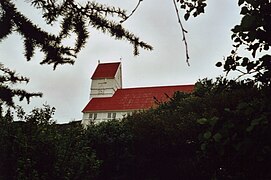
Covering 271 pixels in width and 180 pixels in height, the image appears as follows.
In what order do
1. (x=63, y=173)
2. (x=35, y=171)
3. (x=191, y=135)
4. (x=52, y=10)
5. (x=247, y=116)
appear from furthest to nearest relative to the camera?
(x=191, y=135) → (x=63, y=173) → (x=35, y=171) → (x=247, y=116) → (x=52, y=10)

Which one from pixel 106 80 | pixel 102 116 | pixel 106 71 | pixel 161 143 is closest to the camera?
pixel 161 143

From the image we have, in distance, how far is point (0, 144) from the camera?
348 inches

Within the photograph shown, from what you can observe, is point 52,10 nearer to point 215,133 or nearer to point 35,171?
point 215,133

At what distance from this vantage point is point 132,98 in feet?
125

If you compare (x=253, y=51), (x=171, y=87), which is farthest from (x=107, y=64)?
(x=253, y=51)

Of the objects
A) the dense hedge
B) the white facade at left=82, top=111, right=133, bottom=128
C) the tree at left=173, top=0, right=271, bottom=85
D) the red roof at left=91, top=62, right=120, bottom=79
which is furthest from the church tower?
the tree at left=173, top=0, right=271, bottom=85

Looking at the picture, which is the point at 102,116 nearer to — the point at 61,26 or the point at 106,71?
the point at 106,71

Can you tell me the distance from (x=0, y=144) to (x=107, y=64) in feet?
126

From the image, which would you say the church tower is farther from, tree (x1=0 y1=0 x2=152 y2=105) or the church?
tree (x1=0 y1=0 x2=152 y2=105)

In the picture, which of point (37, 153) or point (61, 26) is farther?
point (37, 153)

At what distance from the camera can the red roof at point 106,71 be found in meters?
44.4

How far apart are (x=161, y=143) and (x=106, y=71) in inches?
1260

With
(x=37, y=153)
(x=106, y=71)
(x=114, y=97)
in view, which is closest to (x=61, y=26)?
(x=37, y=153)

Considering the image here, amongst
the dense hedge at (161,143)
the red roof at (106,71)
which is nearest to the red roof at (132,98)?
the red roof at (106,71)
